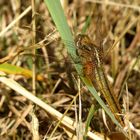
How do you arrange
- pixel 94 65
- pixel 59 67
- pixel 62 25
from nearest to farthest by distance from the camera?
pixel 62 25 → pixel 94 65 → pixel 59 67

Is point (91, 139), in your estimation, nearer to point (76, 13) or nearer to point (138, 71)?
point (138, 71)

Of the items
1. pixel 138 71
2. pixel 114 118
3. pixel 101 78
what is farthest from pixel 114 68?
pixel 114 118

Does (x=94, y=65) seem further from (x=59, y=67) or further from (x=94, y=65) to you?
(x=59, y=67)

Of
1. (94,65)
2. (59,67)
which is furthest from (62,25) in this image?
(59,67)

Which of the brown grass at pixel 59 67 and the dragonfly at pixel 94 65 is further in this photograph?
the brown grass at pixel 59 67

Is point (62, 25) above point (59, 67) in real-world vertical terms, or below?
above

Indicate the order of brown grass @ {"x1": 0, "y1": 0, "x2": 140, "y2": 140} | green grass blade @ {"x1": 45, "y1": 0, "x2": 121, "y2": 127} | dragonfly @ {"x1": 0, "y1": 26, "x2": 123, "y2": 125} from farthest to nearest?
brown grass @ {"x1": 0, "y1": 0, "x2": 140, "y2": 140}
dragonfly @ {"x1": 0, "y1": 26, "x2": 123, "y2": 125}
green grass blade @ {"x1": 45, "y1": 0, "x2": 121, "y2": 127}

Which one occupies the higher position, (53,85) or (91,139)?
(53,85)

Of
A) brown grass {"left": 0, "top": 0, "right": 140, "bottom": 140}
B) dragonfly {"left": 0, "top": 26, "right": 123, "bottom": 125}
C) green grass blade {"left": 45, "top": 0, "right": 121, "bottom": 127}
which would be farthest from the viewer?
brown grass {"left": 0, "top": 0, "right": 140, "bottom": 140}
